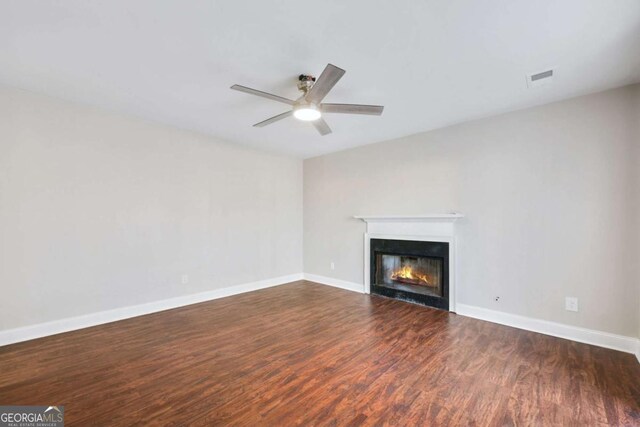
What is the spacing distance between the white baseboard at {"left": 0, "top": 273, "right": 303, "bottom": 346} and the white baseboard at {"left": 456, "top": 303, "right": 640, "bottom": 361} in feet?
11.0

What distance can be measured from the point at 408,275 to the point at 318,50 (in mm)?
3393

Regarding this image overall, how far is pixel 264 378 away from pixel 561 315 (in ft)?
10.1

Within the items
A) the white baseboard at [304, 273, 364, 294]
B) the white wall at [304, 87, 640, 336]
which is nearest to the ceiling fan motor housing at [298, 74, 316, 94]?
the white wall at [304, 87, 640, 336]

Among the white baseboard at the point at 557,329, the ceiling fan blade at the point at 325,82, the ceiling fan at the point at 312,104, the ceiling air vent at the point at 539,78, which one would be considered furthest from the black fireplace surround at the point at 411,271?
the ceiling fan blade at the point at 325,82

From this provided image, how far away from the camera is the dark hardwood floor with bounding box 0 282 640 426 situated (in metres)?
1.76

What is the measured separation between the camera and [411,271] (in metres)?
4.27

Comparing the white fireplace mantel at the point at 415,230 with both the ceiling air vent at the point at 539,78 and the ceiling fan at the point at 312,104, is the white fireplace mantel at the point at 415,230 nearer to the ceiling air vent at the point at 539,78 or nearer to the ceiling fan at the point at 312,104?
the ceiling air vent at the point at 539,78

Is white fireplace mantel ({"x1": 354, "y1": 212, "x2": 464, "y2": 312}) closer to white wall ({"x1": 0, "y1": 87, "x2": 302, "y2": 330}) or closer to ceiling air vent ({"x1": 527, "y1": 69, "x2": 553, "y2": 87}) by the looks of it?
ceiling air vent ({"x1": 527, "y1": 69, "x2": 553, "y2": 87})

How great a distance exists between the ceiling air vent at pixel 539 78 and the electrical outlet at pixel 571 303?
2172mm

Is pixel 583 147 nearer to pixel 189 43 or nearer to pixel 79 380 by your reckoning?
pixel 189 43

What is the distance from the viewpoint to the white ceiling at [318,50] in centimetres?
172

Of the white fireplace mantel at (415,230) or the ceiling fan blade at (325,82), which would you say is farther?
the white fireplace mantel at (415,230)

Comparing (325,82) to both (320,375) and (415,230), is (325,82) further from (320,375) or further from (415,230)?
(415,230)

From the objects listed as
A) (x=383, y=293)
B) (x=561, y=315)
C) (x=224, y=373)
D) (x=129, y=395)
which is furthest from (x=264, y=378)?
(x=561, y=315)
